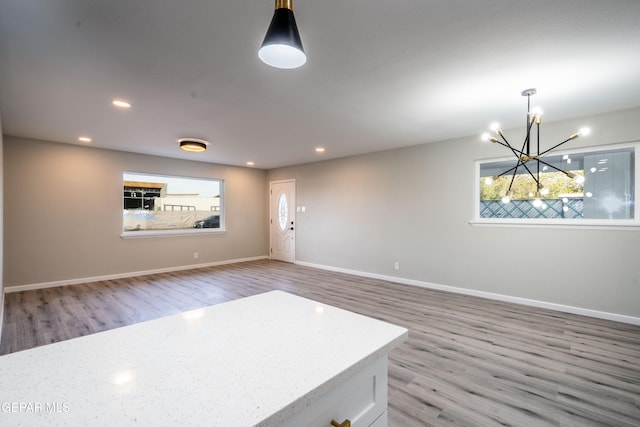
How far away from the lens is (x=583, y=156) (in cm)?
380

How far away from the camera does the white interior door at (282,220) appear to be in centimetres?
738

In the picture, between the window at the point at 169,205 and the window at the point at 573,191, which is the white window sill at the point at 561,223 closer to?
the window at the point at 573,191

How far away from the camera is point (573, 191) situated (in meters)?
3.86

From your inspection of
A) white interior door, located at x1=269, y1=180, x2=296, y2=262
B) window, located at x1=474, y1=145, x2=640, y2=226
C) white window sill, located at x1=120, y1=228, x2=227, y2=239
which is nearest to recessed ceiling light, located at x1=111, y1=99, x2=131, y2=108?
white window sill, located at x1=120, y1=228, x2=227, y2=239

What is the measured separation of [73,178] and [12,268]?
165cm

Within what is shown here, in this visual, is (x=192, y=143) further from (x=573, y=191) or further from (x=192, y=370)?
(x=573, y=191)

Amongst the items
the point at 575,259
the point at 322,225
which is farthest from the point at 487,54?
the point at 322,225

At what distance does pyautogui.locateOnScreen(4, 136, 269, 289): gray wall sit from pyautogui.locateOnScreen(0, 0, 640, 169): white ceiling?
1.01 meters

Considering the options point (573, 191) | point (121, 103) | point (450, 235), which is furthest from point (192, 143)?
point (573, 191)

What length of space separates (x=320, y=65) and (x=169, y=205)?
5261 mm

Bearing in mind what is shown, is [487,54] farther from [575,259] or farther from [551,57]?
[575,259]

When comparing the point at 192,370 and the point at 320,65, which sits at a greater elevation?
the point at 320,65

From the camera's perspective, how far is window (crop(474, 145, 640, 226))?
3.55m

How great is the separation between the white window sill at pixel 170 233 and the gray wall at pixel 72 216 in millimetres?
87
